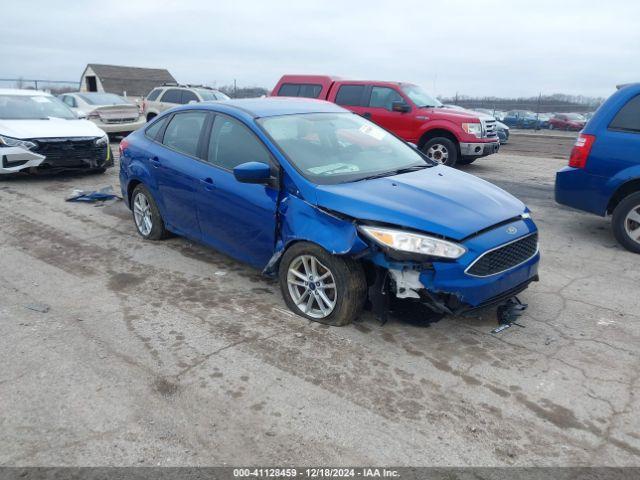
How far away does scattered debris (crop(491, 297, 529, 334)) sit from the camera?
4.11 metres

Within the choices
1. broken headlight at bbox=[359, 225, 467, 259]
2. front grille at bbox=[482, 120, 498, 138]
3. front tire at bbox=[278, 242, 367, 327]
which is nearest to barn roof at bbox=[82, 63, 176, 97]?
front grille at bbox=[482, 120, 498, 138]

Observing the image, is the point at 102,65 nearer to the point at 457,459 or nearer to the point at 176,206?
the point at 176,206

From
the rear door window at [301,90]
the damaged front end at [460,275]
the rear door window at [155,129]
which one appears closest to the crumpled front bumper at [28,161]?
the rear door window at [155,129]

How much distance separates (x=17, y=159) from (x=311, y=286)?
24.5 feet

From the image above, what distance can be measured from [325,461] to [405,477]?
1.34 feet

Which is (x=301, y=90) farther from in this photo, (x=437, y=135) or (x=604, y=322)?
(x=604, y=322)

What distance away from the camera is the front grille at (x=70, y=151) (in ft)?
30.5

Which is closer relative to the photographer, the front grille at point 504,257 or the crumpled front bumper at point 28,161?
the front grille at point 504,257

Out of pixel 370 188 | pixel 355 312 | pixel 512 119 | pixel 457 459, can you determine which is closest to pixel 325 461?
pixel 457 459

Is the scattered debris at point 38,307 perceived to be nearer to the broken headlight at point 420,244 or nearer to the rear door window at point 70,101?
the broken headlight at point 420,244

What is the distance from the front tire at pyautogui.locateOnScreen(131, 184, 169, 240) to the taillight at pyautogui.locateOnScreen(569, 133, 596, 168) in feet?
16.3

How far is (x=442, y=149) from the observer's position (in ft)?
36.7

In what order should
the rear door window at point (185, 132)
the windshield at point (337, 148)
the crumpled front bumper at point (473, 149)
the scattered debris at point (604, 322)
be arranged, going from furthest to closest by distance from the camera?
the crumpled front bumper at point (473, 149), the rear door window at point (185, 132), the windshield at point (337, 148), the scattered debris at point (604, 322)

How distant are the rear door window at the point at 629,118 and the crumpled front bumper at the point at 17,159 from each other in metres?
8.95
